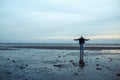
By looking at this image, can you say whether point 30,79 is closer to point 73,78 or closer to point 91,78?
point 73,78

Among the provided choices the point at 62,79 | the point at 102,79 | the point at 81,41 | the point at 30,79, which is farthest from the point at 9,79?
the point at 81,41

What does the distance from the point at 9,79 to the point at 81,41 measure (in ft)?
45.4

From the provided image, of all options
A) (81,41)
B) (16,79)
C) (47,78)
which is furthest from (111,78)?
(81,41)

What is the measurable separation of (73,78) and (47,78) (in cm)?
226

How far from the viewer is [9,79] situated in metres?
16.1

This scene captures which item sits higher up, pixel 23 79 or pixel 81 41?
pixel 81 41

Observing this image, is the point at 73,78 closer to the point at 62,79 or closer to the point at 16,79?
the point at 62,79

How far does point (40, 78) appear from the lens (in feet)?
54.9

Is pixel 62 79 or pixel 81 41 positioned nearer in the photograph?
pixel 62 79

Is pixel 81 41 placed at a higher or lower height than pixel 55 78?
higher

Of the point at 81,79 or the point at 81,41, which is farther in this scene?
the point at 81,41

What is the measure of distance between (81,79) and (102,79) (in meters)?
1.76

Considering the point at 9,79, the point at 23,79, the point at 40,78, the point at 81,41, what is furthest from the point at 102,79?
the point at 81,41

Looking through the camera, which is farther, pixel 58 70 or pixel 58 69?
pixel 58 69
